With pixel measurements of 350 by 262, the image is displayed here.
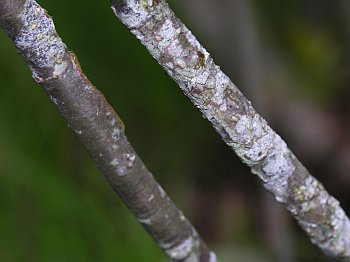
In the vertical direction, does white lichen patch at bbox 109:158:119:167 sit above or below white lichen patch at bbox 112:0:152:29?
below

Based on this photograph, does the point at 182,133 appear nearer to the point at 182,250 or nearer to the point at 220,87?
the point at 182,250

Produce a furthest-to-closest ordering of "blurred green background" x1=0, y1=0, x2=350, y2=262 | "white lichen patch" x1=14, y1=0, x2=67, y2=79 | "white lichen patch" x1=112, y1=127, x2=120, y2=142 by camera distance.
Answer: "blurred green background" x1=0, y1=0, x2=350, y2=262 → "white lichen patch" x1=112, y1=127, x2=120, y2=142 → "white lichen patch" x1=14, y1=0, x2=67, y2=79

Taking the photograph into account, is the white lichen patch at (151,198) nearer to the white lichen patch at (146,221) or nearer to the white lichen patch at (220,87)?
the white lichen patch at (146,221)

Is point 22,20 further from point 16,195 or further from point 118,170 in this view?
point 16,195

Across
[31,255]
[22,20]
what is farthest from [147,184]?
[31,255]

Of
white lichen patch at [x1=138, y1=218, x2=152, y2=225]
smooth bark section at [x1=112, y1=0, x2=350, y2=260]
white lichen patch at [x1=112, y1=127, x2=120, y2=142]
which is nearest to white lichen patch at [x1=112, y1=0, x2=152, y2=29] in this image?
smooth bark section at [x1=112, y1=0, x2=350, y2=260]

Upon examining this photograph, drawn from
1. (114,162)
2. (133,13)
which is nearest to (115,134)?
(114,162)

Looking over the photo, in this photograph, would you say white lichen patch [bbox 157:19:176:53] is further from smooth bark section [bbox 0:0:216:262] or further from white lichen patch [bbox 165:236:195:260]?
white lichen patch [bbox 165:236:195:260]
